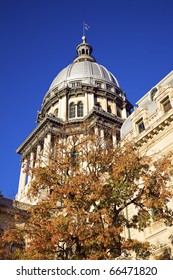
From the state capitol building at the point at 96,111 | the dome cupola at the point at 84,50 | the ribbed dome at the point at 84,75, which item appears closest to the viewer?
the state capitol building at the point at 96,111

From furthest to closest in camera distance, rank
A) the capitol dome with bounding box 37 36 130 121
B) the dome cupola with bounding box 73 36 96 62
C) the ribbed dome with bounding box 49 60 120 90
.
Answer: the dome cupola with bounding box 73 36 96 62 → the ribbed dome with bounding box 49 60 120 90 → the capitol dome with bounding box 37 36 130 121

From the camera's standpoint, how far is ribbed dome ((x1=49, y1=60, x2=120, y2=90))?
75500mm

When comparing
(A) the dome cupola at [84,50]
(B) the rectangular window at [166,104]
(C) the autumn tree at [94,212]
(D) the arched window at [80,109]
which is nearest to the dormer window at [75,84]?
(D) the arched window at [80,109]

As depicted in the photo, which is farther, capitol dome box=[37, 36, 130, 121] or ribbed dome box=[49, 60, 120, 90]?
ribbed dome box=[49, 60, 120, 90]

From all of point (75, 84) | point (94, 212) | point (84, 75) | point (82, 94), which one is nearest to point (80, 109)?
point (82, 94)

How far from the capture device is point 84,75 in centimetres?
7644

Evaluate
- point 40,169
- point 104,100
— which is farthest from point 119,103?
point 40,169

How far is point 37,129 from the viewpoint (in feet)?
212

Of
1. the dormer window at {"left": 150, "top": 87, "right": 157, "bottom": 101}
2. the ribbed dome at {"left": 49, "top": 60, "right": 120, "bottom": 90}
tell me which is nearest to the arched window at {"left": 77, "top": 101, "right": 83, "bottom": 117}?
the ribbed dome at {"left": 49, "top": 60, "right": 120, "bottom": 90}

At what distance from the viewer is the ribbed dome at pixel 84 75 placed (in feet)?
248

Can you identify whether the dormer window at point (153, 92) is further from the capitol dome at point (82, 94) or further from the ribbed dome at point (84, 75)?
the ribbed dome at point (84, 75)

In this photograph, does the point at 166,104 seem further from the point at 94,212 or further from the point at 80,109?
the point at 80,109

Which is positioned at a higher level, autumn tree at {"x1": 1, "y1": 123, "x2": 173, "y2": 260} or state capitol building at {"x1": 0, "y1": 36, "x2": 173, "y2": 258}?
state capitol building at {"x1": 0, "y1": 36, "x2": 173, "y2": 258}

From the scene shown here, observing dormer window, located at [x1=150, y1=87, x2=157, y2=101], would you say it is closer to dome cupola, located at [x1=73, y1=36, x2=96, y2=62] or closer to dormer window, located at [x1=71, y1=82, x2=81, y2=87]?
dormer window, located at [x1=71, y1=82, x2=81, y2=87]
